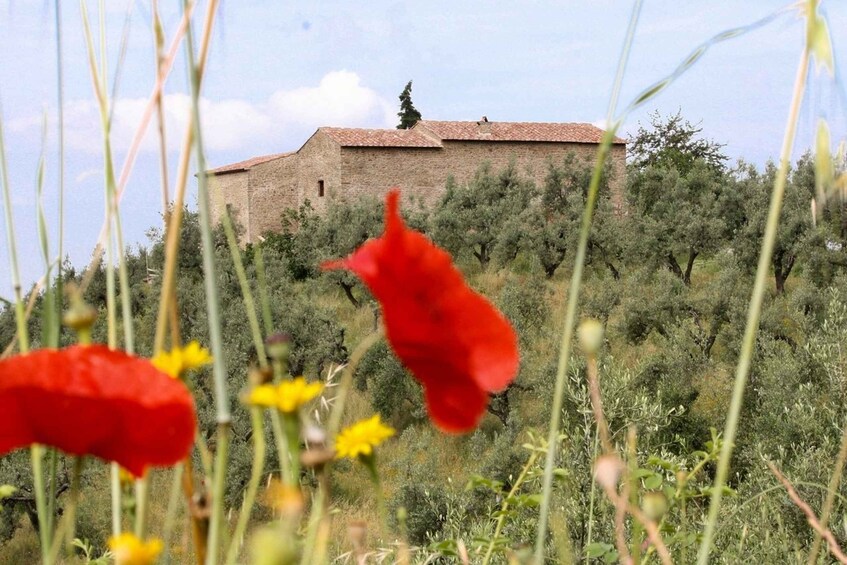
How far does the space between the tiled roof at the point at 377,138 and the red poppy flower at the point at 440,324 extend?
2042 cm

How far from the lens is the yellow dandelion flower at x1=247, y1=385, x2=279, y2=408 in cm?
36

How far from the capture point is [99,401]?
357 mm

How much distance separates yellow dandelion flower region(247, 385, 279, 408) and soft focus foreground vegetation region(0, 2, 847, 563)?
19 mm

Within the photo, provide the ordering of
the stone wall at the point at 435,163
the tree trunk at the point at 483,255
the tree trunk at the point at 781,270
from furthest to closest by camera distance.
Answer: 1. the stone wall at the point at 435,163
2. the tree trunk at the point at 483,255
3. the tree trunk at the point at 781,270

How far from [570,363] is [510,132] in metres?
15.7

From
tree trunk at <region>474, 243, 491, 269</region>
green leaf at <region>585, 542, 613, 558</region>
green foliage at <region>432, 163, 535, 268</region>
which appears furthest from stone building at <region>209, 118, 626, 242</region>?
green leaf at <region>585, 542, 613, 558</region>

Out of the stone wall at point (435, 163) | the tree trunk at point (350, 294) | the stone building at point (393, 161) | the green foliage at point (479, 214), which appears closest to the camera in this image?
the tree trunk at point (350, 294)

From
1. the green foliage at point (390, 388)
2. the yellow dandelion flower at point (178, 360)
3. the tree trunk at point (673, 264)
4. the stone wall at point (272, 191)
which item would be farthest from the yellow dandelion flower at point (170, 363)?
the stone wall at point (272, 191)

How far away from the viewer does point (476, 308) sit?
378mm

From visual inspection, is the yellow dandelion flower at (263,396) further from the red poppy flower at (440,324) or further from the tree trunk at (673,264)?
the tree trunk at (673,264)

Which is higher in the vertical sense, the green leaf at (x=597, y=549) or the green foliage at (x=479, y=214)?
the green leaf at (x=597, y=549)

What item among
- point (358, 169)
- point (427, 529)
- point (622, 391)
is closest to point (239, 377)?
point (427, 529)

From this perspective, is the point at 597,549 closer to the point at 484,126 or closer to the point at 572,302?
the point at 572,302

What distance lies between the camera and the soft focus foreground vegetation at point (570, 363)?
3711 mm
